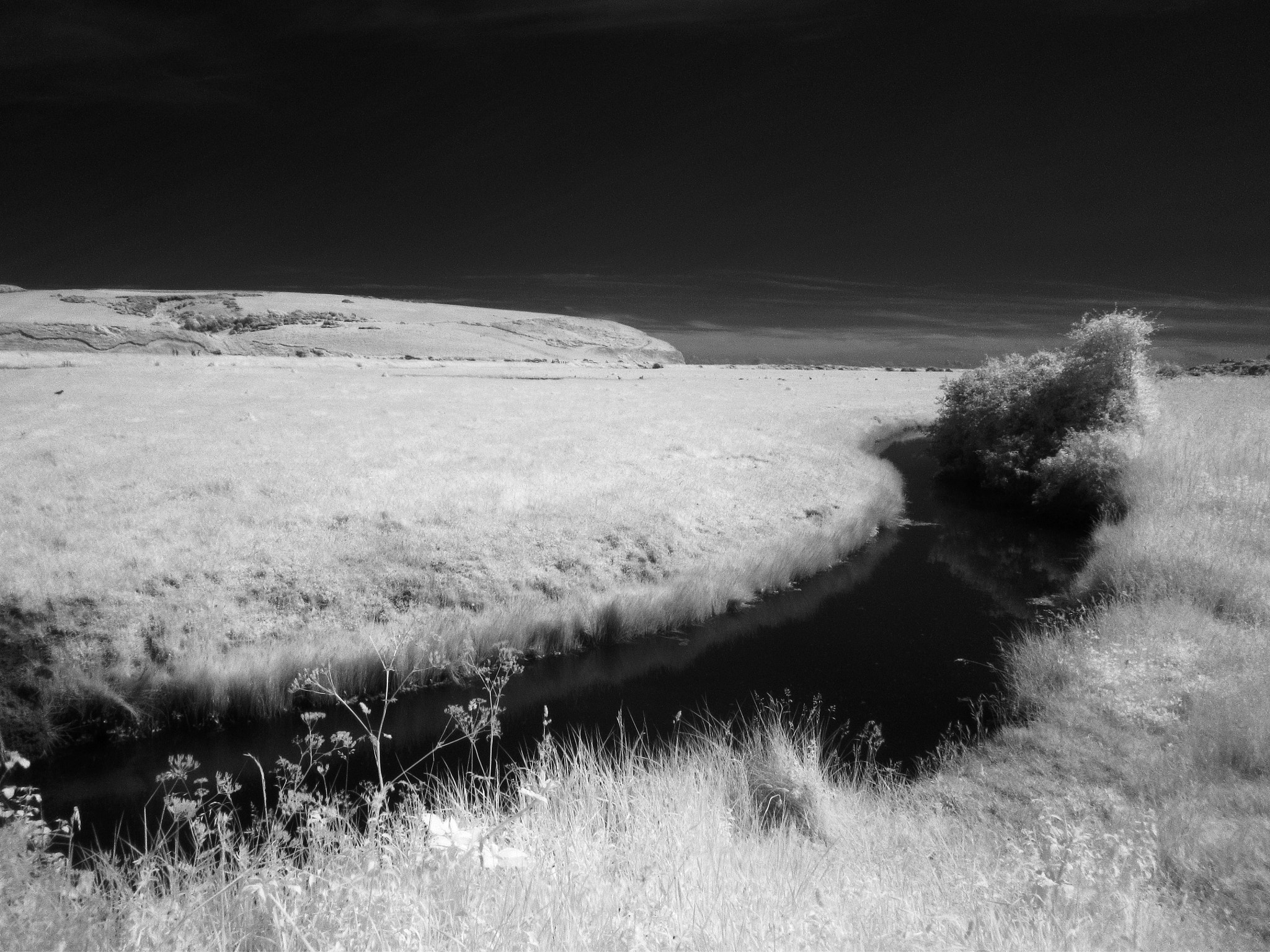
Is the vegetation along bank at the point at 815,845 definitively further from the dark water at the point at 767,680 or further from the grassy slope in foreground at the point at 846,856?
the dark water at the point at 767,680

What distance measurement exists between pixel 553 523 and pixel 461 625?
A: 4.77 m

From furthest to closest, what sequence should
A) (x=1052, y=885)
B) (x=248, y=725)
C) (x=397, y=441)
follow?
(x=397, y=441) → (x=248, y=725) → (x=1052, y=885)

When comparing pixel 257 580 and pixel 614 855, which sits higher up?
pixel 614 855

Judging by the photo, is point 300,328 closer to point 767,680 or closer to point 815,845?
point 767,680

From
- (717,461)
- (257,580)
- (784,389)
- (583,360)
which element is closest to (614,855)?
(257,580)

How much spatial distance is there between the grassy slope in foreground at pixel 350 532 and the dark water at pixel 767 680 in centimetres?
69

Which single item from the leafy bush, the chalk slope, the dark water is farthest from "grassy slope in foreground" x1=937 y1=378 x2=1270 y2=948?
the chalk slope

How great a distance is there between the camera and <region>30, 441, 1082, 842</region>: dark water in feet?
28.8

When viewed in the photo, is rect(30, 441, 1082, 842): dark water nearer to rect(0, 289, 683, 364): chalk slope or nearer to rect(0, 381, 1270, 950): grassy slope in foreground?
rect(0, 381, 1270, 950): grassy slope in foreground

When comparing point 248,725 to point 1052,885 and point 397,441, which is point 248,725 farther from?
point 397,441

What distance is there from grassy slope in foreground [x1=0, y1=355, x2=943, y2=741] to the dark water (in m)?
0.69

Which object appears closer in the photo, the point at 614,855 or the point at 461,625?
the point at 614,855

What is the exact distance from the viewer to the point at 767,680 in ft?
37.7

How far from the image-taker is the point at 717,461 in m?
24.9
